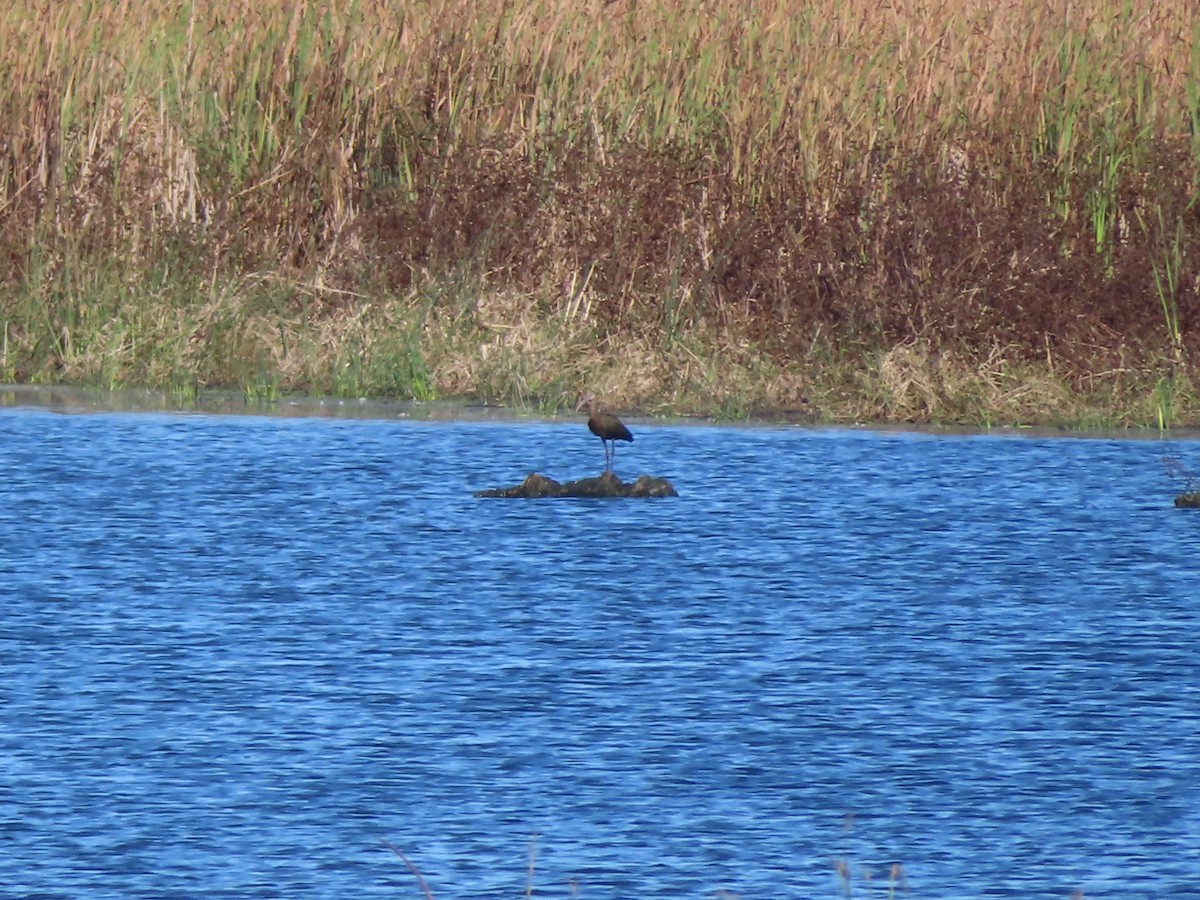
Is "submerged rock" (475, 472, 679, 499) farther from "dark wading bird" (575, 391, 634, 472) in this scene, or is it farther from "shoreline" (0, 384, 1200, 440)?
"shoreline" (0, 384, 1200, 440)

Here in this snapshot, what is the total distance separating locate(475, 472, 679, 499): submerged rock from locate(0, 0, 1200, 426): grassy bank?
2490mm

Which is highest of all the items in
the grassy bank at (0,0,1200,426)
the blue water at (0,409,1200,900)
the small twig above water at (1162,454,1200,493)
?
the grassy bank at (0,0,1200,426)

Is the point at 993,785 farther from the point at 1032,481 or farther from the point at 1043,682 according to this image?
the point at 1032,481

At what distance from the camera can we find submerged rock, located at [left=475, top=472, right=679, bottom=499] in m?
10.9

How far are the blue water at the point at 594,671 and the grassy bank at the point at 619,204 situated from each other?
1.33 metres

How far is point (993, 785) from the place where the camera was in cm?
628

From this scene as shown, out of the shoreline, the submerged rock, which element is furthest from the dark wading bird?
the shoreline

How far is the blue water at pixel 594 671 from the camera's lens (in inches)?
224

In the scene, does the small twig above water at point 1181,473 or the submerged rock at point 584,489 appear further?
the small twig above water at point 1181,473

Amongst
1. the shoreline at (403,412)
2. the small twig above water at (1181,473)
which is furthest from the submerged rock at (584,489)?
the shoreline at (403,412)

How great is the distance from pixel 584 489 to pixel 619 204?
12.8ft

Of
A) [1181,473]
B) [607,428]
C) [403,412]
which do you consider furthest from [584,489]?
[403,412]

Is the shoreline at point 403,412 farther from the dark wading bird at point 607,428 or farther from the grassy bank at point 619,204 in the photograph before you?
the dark wading bird at point 607,428

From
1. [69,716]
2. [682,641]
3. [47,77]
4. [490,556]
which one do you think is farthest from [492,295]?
[69,716]
